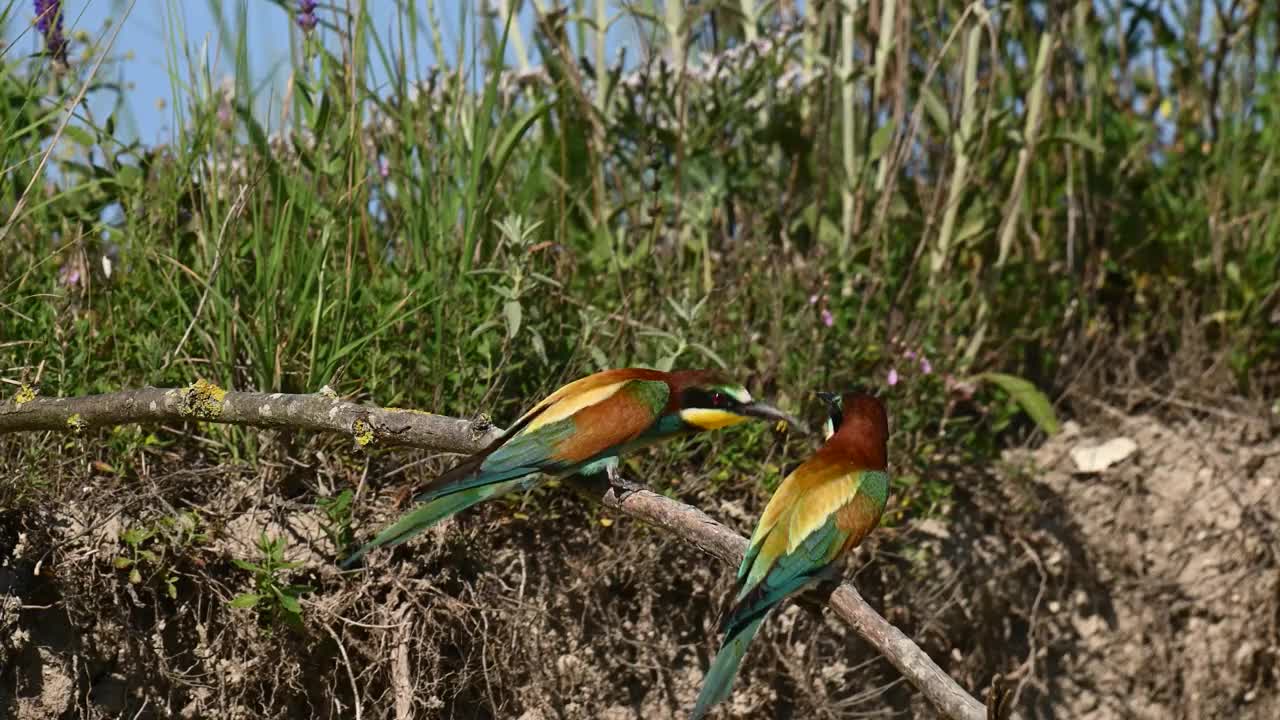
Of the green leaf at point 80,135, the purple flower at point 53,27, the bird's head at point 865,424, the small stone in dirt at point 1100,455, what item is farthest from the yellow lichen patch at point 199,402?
the small stone in dirt at point 1100,455

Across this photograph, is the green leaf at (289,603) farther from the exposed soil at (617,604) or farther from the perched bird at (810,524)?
the perched bird at (810,524)

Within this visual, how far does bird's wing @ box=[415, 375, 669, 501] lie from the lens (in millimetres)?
2301

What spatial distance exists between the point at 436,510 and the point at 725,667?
48 centimetres

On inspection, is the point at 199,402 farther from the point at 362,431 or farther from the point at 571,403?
the point at 571,403

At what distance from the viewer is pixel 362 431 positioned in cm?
230

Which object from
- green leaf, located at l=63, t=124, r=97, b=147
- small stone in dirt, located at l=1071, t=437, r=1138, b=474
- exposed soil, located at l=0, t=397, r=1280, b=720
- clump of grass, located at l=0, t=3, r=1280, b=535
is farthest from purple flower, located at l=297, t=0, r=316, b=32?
small stone in dirt, located at l=1071, t=437, r=1138, b=474

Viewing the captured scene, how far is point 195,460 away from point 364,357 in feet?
1.27

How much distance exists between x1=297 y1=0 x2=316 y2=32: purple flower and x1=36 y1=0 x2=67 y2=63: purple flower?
1.45ft

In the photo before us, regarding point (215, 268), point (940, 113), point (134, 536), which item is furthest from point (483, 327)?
point (940, 113)

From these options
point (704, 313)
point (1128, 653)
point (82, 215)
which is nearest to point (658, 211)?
point (704, 313)

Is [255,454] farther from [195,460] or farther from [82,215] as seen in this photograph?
[82,215]

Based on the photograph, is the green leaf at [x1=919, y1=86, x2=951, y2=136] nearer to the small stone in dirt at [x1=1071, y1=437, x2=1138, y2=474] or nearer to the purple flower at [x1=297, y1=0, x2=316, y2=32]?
the small stone in dirt at [x1=1071, y1=437, x2=1138, y2=474]

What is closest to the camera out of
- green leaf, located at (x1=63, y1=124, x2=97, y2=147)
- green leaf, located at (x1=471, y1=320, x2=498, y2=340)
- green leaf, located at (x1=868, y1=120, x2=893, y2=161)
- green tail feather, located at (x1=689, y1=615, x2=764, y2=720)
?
green tail feather, located at (x1=689, y1=615, x2=764, y2=720)

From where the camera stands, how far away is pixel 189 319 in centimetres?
308
